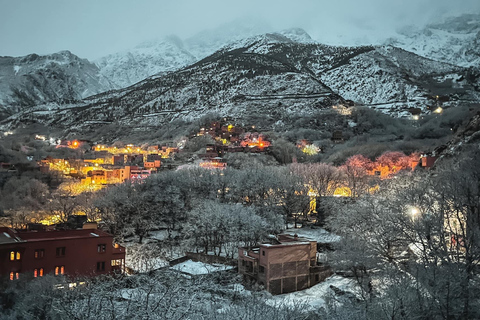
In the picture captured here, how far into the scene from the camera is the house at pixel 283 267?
3425cm

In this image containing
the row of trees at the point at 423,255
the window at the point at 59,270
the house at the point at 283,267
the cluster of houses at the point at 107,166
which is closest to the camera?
the row of trees at the point at 423,255

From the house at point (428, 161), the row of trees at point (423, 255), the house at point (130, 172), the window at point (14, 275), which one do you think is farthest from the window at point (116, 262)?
the house at point (130, 172)

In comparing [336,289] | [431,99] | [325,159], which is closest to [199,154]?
[325,159]

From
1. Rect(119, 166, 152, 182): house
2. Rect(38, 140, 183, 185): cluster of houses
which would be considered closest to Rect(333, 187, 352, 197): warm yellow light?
Rect(38, 140, 183, 185): cluster of houses

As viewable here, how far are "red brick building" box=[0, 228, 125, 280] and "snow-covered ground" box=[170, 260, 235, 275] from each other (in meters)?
5.44

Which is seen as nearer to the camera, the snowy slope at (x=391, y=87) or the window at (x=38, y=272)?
the window at (x=38, y=272)

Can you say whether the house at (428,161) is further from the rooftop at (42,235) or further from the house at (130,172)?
the house at (130,172)

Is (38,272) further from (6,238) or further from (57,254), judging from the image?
(6,238)

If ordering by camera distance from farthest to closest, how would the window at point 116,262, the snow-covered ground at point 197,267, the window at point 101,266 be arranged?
the snow-covered ground at point 197,267, the window at point 116,262, the window at point 101,266

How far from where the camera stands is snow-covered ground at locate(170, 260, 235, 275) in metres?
35.8

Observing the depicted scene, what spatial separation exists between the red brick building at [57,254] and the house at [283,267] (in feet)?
36.5

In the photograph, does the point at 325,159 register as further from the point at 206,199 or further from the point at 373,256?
the point at 373,256

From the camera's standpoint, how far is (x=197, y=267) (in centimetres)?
3731

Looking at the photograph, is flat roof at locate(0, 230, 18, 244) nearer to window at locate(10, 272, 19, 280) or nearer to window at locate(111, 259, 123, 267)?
window at locate(10, 272, 19, 280)
